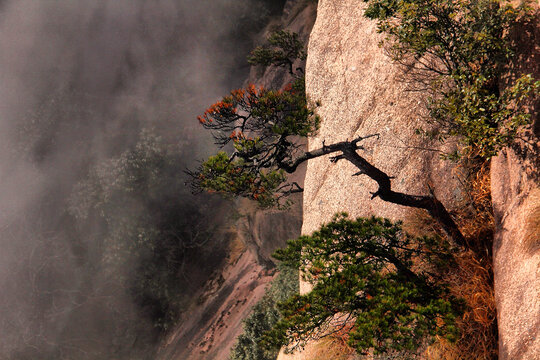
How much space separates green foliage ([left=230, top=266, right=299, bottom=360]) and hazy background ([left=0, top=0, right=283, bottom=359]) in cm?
1332

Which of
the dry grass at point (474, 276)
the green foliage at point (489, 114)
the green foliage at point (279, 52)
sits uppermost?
the green foliage at point (279, 52)

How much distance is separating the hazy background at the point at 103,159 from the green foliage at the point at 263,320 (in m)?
13.3

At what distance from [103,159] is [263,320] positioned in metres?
28.0

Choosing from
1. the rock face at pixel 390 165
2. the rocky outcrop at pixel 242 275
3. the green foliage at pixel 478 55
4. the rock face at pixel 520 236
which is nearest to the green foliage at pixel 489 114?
the green foliage at pixel 478 55

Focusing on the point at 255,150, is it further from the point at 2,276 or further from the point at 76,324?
the point at 2,276

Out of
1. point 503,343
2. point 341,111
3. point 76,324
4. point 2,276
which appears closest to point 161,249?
point 76,324

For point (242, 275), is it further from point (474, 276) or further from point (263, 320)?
point (474, 276)

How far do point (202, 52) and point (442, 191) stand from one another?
38554mm

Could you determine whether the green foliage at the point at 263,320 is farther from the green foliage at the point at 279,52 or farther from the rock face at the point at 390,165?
the green foliage at the point at 279,52

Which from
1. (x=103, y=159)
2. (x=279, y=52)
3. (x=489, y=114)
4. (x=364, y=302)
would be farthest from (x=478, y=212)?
(x=103, y=159)

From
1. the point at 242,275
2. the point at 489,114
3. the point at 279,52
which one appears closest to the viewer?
the point at 489,114

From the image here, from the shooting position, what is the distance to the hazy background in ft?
117

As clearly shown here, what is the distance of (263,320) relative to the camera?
23.2m

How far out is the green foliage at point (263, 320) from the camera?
21.2 meters
